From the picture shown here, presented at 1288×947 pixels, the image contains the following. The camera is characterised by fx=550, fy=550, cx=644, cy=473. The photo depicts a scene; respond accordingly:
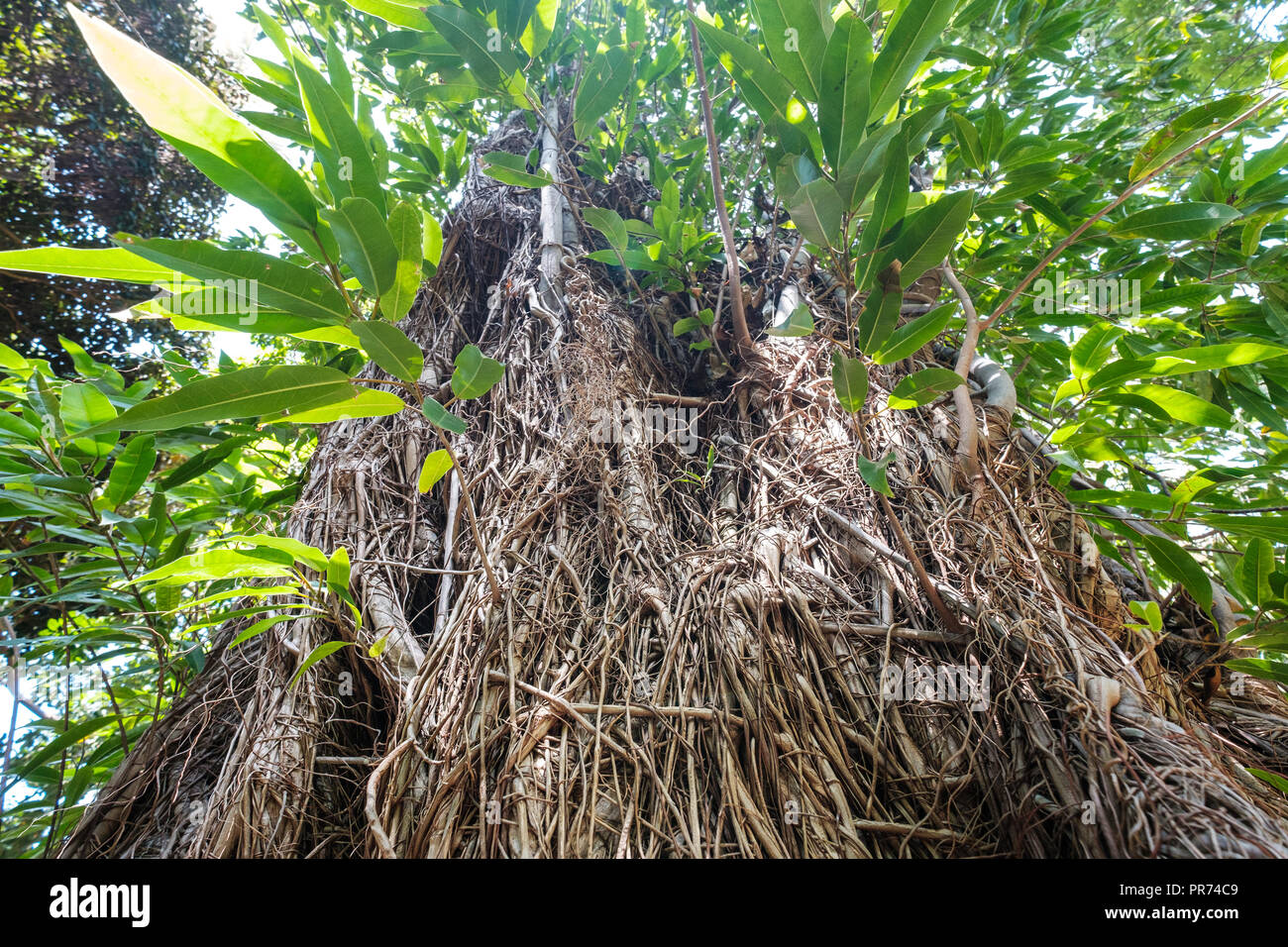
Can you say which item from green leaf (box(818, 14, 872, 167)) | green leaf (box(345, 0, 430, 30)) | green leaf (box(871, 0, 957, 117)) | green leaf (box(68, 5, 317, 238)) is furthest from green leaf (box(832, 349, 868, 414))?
green leaf (box(345, 0, 430, 30))

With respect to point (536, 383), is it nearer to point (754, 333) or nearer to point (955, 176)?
point (754, 333)

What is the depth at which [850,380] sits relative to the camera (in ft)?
2.49

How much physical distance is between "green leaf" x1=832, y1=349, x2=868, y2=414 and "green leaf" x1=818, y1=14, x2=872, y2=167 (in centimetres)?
29

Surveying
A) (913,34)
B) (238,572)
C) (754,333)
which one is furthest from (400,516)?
(913,34)

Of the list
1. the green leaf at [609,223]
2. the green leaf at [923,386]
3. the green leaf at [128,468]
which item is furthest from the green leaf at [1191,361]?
the green leaf at [128,468]

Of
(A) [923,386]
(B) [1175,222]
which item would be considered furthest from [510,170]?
(B) [1175,222]

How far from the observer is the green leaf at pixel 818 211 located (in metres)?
0.75

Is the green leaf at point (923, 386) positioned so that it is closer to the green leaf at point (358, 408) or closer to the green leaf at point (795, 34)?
the green leaf at point (795, 34)

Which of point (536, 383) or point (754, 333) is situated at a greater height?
point (754, 333)

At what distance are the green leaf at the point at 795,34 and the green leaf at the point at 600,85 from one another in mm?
567

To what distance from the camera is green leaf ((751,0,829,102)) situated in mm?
772

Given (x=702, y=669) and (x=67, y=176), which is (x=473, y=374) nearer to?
(x=702, y=669)

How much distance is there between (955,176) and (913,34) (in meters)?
0.74

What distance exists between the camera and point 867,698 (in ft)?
3.07
